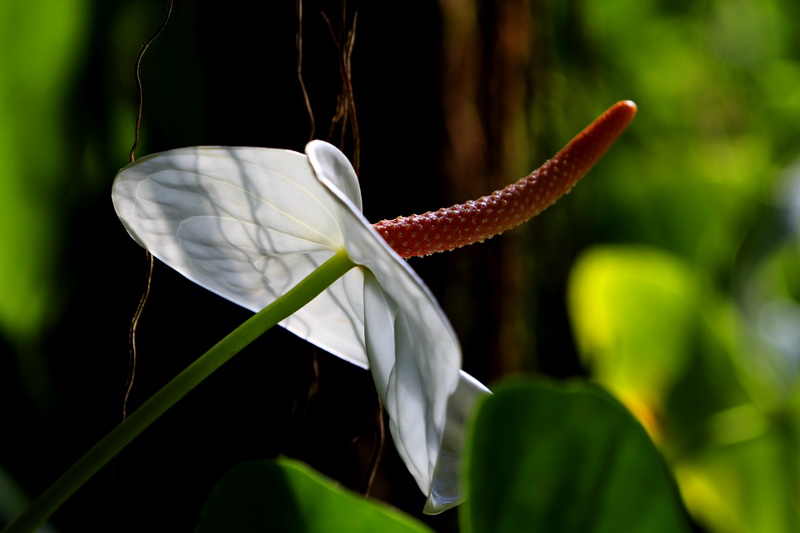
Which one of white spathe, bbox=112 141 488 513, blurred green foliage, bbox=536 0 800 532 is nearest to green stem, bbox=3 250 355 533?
white spathe, bbox=112 141 488 513

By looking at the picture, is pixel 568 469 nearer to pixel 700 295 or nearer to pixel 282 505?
pixel 282 505

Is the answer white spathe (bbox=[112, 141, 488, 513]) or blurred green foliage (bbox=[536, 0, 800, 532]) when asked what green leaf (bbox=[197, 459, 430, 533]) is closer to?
white spathe (bbox=[112, 141, 488, 513])

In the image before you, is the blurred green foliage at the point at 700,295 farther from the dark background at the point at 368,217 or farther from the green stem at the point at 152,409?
the green stem at the point at 152,409

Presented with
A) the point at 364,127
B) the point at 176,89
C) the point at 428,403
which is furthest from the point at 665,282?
the point at 428,403

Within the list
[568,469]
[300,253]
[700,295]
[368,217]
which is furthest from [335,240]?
[700,295]

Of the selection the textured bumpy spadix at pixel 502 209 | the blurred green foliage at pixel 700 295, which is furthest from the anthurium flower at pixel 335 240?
the blurred green foliage at pixel 700 295
